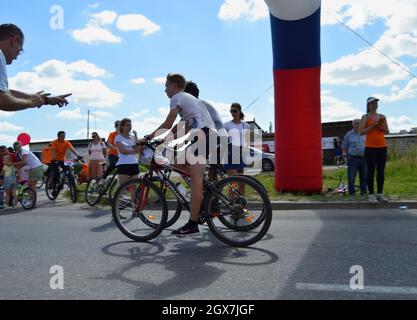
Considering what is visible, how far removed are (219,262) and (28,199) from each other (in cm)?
745

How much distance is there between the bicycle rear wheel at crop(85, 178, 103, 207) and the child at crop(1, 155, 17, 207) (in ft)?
6.47

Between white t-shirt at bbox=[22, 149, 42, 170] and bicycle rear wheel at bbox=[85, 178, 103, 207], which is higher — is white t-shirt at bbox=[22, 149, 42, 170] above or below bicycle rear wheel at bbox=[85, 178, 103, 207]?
above

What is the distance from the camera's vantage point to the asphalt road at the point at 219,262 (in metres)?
3.41

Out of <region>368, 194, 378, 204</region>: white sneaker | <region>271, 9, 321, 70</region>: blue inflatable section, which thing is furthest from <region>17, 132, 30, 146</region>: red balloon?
<region>368, 194, 378, 204</region>: white sneaker

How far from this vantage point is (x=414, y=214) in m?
7.11

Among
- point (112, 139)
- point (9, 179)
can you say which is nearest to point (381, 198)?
point (112, 139)

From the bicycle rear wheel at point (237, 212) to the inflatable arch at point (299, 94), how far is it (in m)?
4.83

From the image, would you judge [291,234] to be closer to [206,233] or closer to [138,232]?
[206,233]

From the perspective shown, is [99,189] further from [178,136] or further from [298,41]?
[298,41]

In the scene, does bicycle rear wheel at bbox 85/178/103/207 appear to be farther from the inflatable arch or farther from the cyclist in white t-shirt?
the cyclist in white t-shirt

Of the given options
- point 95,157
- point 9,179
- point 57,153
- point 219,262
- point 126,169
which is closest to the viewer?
point 219,262

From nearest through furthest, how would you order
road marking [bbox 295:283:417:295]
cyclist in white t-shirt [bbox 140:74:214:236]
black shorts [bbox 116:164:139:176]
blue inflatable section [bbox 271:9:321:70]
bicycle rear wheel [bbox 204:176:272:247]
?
road marking [bbox 295:283:417:295] → bicycle rear wheel [bbox 204:176:272:247] → cyclist in white t-shirt [bbox 140:74:214:236] → black shorts [bbox 116:164:139:176] → blue inflatable section [bbox 271:9:321:70]

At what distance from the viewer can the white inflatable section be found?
9258 millimetres

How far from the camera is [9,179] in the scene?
425 inches
